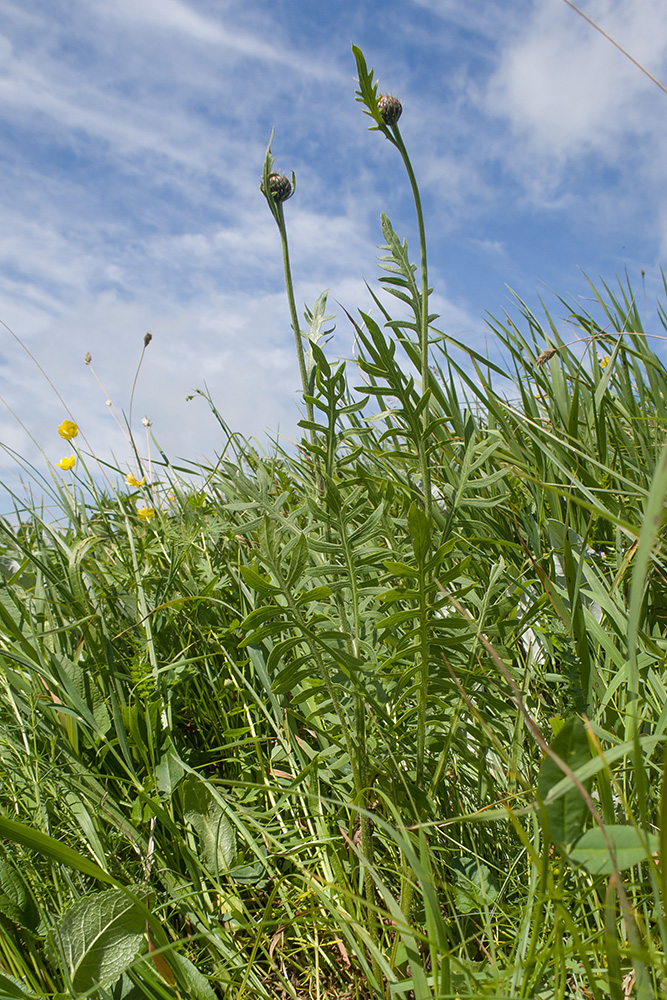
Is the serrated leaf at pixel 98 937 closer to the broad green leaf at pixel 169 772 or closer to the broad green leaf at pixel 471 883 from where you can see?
the broad green leaf at pixel 169 772

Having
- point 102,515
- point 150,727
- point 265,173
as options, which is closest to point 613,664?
point 150,727

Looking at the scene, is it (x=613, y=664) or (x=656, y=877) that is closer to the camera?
(x=656, y=877)

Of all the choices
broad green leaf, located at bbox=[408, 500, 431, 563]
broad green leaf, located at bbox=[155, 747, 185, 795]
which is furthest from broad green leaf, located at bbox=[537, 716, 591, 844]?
broad green leaf, located at bbox=[155, 747, 185, 795]

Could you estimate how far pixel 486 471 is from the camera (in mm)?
2020

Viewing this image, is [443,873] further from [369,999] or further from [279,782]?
[279,782]

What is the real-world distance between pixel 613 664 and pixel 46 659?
1.39 m

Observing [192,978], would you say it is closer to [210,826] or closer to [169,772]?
[210,826]

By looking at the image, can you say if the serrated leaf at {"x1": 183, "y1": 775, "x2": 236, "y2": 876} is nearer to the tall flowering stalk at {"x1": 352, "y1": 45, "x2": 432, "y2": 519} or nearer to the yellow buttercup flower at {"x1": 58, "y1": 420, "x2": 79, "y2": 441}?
the tall flowering stalk at {"x1": 352, "y1": 45, "x2": 432, "y2": 519}

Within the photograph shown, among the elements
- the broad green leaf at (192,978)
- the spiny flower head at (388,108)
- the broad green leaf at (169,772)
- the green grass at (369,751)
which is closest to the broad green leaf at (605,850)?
the green grass at (369,751)

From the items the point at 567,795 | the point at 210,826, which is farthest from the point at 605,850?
the point at 210,826

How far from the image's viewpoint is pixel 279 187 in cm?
120

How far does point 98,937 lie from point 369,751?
0.51 metres

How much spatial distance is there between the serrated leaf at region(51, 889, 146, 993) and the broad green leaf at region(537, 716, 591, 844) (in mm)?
705

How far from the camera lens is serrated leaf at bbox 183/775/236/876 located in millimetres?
1284
